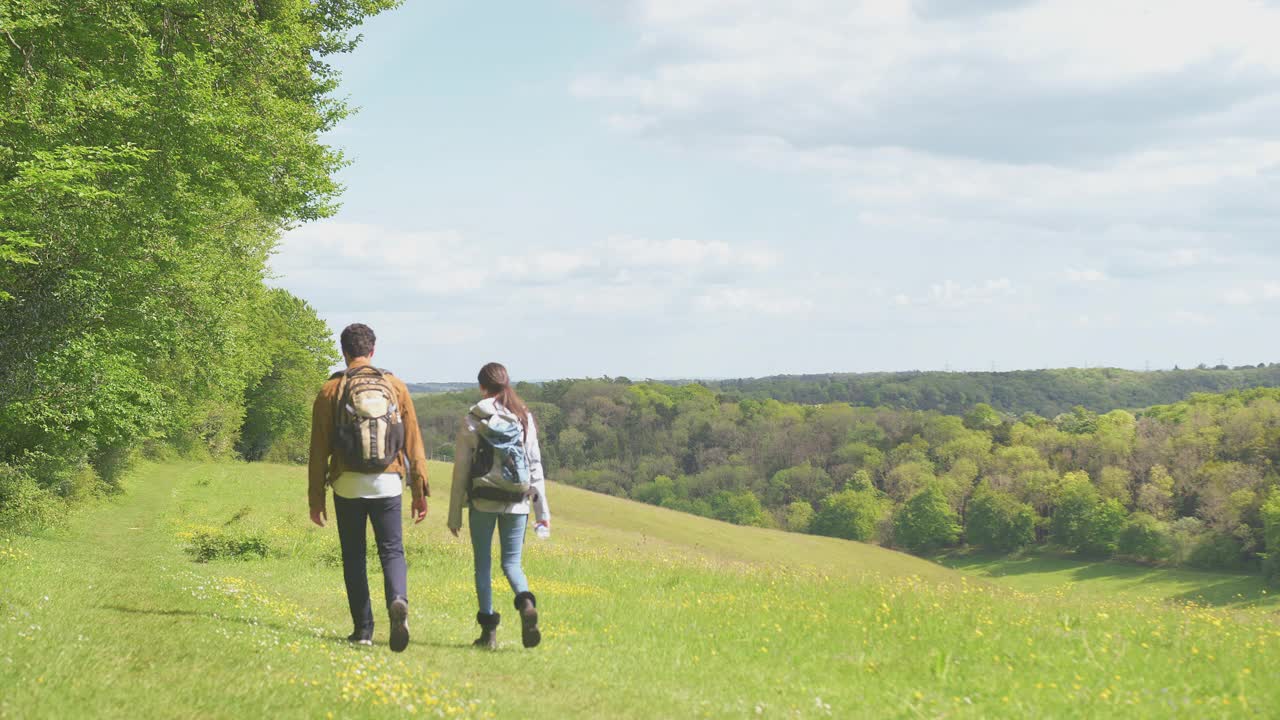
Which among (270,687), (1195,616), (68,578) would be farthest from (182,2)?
(1195,616)

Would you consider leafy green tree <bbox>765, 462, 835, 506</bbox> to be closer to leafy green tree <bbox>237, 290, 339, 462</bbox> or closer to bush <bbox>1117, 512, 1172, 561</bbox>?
bush <bbox>1117, 512, 1172, 561</bbox>

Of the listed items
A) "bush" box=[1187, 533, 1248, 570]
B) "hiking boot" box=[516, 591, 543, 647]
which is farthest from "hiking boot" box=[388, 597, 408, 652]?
"bush" box=[1187, 533, 1248, 570]

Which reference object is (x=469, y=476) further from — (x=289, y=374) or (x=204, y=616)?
(x=289, y=374)

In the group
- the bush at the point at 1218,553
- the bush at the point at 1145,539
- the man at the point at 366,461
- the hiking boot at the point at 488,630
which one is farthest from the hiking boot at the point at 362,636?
the bush at the point at 1145,539

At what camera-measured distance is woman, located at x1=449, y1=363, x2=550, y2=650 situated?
28.4 feet

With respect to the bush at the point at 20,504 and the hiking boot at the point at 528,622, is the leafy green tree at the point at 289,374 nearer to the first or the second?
the bush at the point at 20,504

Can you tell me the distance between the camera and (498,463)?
8.66 m

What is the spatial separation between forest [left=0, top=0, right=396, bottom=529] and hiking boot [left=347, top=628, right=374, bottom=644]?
11.2m

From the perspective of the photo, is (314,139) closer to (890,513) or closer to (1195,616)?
(1195,616)

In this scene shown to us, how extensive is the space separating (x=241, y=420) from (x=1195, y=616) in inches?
2676

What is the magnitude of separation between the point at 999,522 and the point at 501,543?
13387 centimetres

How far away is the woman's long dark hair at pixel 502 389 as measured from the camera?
29.1 feet

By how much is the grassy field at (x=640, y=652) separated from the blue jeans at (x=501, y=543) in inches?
24.8

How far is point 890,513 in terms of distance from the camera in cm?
14638
